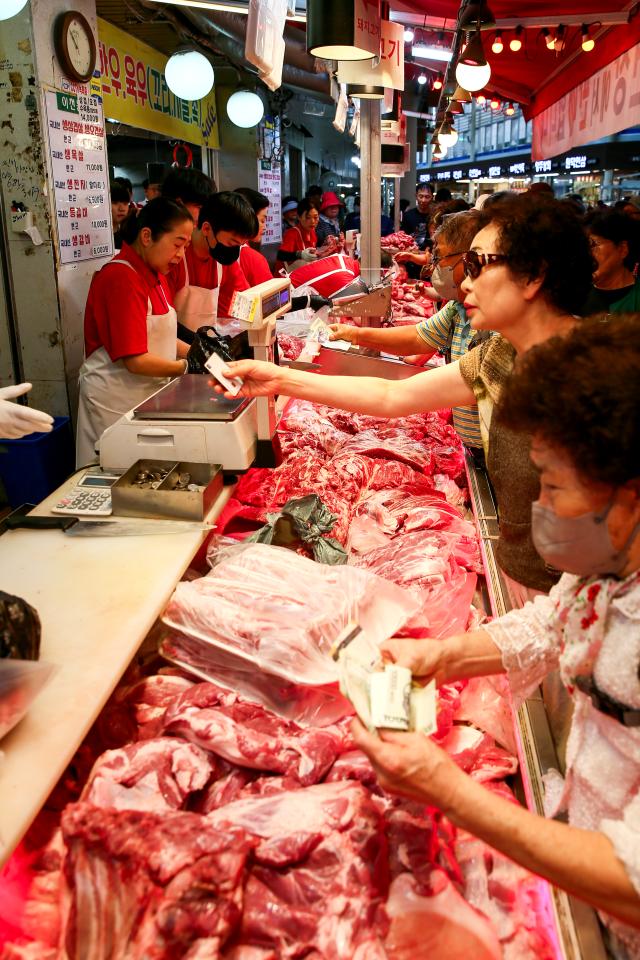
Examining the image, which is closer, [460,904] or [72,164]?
[460,904]

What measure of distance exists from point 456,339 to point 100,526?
6.70ft

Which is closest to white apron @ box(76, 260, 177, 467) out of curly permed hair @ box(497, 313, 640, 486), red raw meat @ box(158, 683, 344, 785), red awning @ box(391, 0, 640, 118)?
red raw meat @ box(158, 683, 344, 785)

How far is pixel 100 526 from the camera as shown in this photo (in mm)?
2842

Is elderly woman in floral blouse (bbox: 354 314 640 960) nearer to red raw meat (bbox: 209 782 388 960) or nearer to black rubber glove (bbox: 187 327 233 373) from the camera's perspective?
red raw meat (bbox: 209 782 388 960)

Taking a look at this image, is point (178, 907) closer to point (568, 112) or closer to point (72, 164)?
point (72, 164)

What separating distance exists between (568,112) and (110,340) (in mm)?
9328

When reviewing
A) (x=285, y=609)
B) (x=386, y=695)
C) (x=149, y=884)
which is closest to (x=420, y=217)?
(x=285, y=609)

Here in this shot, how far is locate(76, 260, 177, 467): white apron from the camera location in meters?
4.33

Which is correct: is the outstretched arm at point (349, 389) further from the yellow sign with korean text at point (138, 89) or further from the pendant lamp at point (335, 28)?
the yellow sign with korean text at point (138, 89)

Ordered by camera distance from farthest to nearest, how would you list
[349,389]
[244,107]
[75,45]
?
[244,107] < [75,45] < [349,389]

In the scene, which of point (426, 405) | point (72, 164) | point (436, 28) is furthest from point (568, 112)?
point (426, 405)

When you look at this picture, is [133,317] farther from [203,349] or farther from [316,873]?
[316,873]

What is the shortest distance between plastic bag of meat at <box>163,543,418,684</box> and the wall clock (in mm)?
4177

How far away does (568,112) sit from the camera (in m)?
11.1
